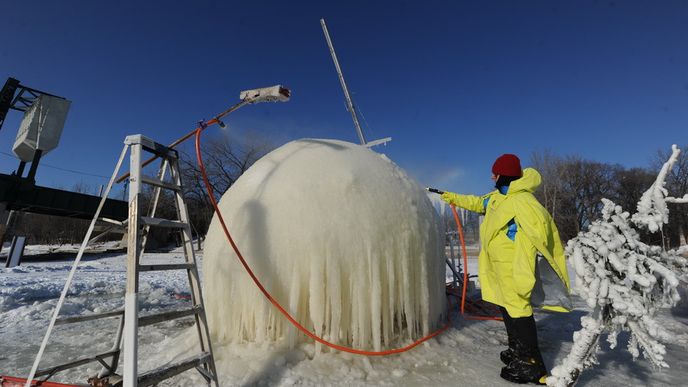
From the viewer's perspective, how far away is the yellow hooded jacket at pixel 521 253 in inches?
114

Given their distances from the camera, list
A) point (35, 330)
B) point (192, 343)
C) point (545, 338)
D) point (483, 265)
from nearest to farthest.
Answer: point (483, 265)
point (192, 343)
point (545, 338)
point (35, 330)

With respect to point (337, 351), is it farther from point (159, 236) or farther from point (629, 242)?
point (159, 236)

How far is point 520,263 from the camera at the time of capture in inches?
114

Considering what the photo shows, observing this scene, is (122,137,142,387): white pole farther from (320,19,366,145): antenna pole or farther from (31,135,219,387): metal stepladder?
(320,19,366,145): antenna pole

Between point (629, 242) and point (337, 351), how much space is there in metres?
2.61

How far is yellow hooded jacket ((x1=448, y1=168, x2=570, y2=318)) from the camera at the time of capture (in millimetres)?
2885

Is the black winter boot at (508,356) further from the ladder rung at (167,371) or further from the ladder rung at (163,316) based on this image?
the ladder rung at (163,316)

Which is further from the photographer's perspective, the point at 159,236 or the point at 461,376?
the point at 159,236

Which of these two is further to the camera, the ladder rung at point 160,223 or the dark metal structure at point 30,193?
the dark metal structure at point 30,193

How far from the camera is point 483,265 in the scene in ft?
11.3

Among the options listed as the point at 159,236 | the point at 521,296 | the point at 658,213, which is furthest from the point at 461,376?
the point at 159,236

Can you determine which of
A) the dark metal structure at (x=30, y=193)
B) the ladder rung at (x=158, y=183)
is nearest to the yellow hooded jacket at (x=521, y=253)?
the ladder rung at (x=158, y=183)

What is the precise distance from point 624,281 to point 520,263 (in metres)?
0.68

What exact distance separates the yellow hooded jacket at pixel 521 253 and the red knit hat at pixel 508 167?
0.09 m
